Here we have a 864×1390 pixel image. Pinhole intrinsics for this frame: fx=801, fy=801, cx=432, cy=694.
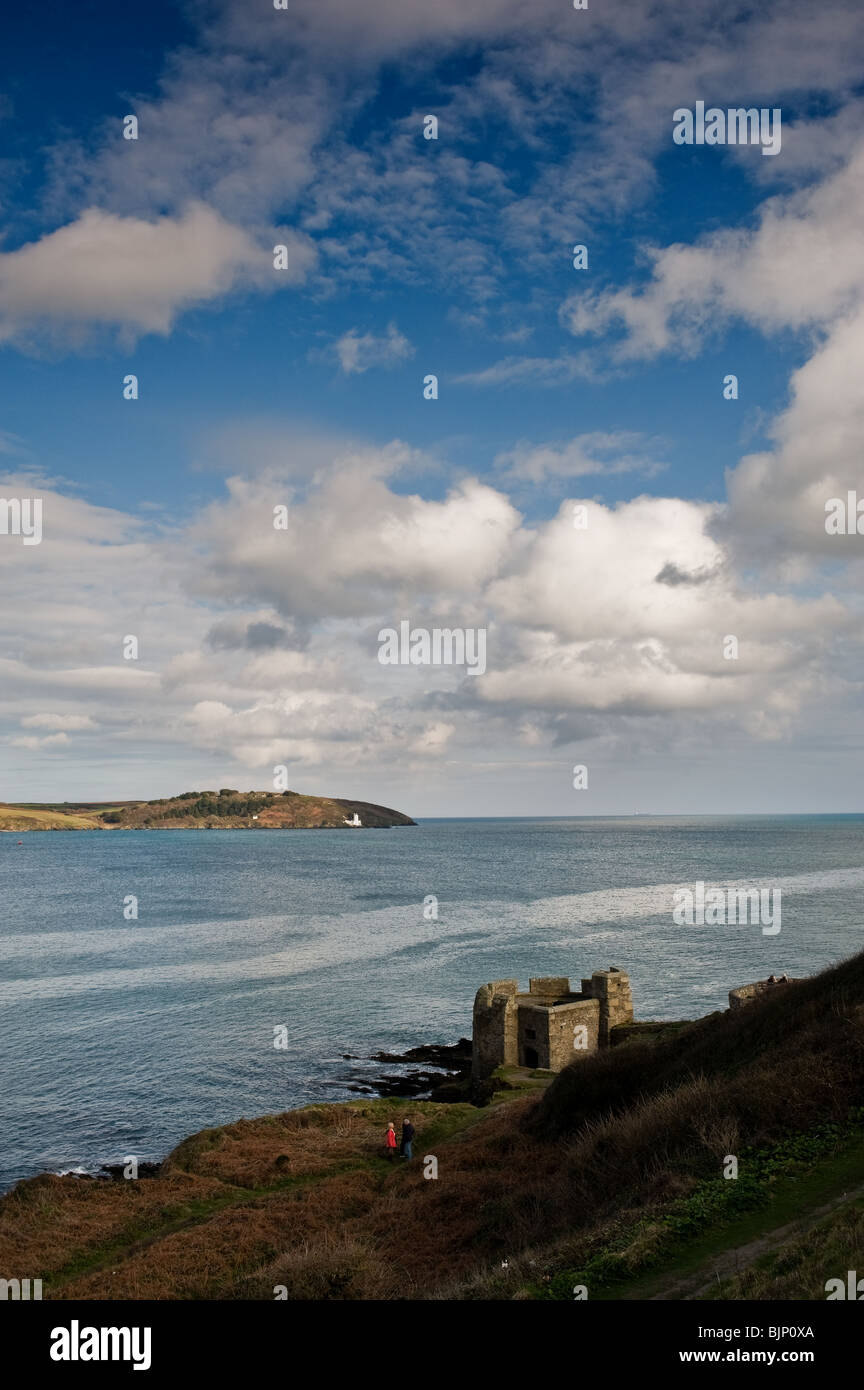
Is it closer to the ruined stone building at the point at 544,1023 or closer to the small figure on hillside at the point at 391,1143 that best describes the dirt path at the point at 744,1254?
the small figure on hillside at the point at 391,1143

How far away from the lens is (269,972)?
66.6 meters

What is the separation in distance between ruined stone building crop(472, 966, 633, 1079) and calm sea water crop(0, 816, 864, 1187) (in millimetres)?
9412

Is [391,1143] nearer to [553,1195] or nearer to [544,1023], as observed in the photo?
[544,1023]

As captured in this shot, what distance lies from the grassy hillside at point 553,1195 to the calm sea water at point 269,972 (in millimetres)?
8786

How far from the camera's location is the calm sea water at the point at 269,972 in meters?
39.9

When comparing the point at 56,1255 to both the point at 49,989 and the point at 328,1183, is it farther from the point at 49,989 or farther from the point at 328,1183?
the point at 49,989

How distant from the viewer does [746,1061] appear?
837 inches

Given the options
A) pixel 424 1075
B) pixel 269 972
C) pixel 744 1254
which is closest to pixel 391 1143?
pixel 424 1075

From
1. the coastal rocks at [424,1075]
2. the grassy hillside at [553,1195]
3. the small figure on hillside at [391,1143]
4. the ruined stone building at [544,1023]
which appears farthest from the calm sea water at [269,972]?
the small figure on hillside at [391,1143]

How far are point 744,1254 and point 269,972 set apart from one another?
59486mm

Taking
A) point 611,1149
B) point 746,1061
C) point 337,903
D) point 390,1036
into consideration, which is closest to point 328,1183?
point 611,1149

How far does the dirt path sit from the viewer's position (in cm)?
1126
